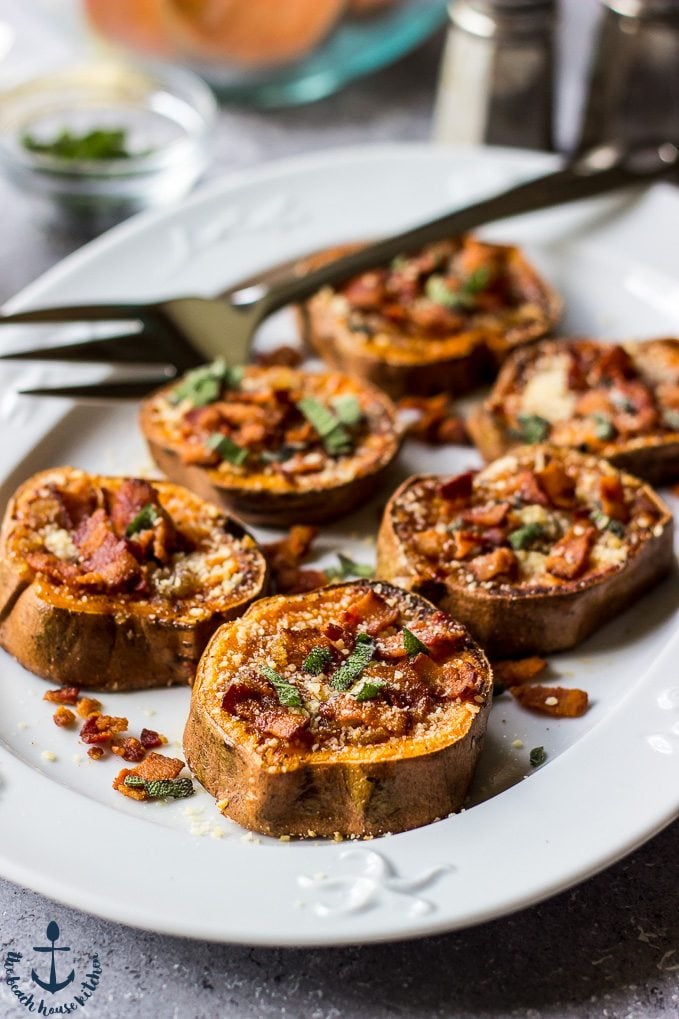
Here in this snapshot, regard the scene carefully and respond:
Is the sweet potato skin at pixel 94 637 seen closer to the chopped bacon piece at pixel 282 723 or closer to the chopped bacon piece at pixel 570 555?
the chopped bacon piece at pixel 282 723

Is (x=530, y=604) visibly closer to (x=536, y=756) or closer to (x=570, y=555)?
(x=570, y=555)

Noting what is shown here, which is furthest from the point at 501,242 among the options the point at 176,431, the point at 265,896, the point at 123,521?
the point at 265,896

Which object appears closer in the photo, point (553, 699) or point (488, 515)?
point (553, 699)

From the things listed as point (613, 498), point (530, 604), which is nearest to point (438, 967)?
point (530, 604)

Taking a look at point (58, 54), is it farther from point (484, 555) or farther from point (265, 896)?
point (265, 896)

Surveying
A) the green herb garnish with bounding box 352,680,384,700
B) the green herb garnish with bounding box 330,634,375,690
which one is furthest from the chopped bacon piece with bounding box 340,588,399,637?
the green herb garnish with bounding box 352,680,384,700
